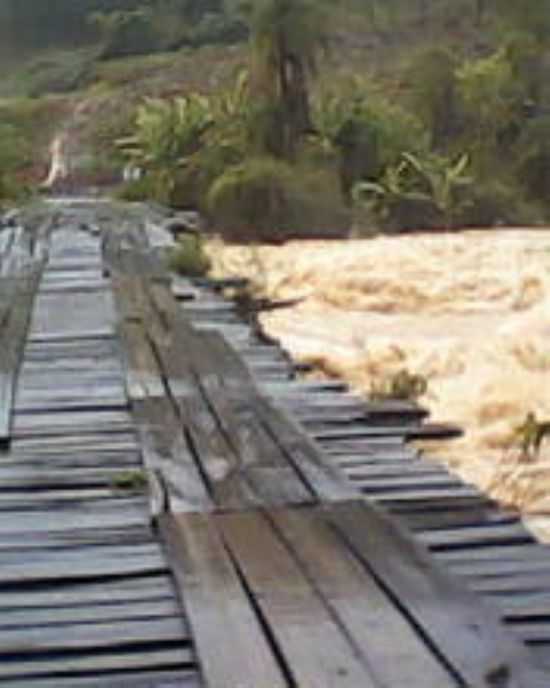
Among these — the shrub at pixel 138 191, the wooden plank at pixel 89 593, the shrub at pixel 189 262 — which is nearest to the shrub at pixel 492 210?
the shrub at pixel 138 191

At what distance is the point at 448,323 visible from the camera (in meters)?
16.4

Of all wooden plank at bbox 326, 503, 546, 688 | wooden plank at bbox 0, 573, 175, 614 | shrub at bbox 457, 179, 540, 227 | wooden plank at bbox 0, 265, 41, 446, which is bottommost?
shrub at bbox 457, 179, 540, 227

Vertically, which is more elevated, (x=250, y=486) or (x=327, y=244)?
(x=250, y=486)

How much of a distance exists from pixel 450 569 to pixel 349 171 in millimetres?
→ 23162

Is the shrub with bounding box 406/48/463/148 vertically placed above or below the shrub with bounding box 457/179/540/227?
above

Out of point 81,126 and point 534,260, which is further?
point 81,126

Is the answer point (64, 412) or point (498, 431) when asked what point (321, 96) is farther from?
point (64, 412)

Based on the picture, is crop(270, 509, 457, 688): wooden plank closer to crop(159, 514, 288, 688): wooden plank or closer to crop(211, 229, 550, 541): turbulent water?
crop(159, 514, 288, 688): wooden plank

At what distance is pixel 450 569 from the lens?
15.4ft

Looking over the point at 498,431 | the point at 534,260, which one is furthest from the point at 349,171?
the point at 498,431

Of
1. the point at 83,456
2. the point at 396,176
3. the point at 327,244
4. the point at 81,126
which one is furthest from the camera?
the point at 81,126

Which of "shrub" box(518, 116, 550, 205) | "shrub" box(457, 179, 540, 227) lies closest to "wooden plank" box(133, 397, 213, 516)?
"shrub" box(457, 179, 540, 227)

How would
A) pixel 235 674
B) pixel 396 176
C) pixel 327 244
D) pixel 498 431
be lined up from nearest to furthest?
pixel 235 674, pixel 498 431, pixel 327 244, pixel 396 176

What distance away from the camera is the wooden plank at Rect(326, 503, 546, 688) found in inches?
153
